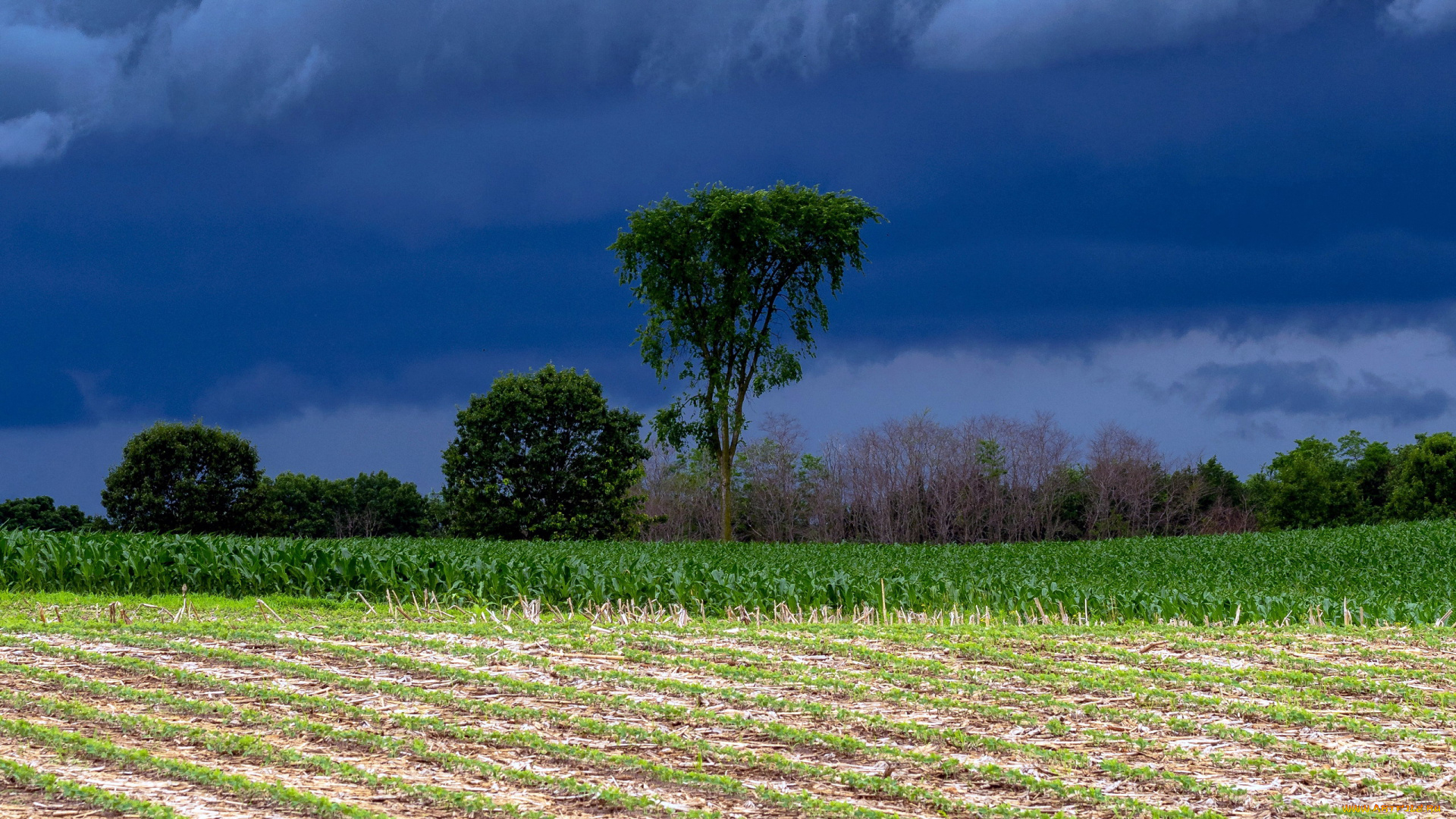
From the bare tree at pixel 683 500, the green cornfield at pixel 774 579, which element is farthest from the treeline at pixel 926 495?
the green cornfield at pixel 774 579

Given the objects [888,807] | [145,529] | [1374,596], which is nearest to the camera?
[888,807]

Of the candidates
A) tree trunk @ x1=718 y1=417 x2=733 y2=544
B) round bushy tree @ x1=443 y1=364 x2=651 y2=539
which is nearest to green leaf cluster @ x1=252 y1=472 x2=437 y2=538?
round bushy tree @ x1=443 y1=364 x2=651 y2=539

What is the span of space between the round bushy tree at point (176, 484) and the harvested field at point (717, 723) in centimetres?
2305

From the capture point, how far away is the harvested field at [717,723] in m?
4.30

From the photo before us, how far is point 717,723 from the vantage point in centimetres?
533

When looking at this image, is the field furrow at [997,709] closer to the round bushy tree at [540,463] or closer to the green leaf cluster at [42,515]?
the round bushy tree at [540,463]

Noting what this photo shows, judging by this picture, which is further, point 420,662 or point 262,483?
point 262,483

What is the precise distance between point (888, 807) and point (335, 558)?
11.0m

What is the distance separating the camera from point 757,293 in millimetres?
29531

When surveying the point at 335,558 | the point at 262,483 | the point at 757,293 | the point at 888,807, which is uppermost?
the point at 757,293

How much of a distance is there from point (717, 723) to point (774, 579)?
6765 millimetres

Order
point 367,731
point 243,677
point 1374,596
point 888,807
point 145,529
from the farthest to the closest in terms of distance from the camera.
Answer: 1. point 145,529
2. point 1374,596
3. point 243,677
4. point 367,731
5. point 888,807

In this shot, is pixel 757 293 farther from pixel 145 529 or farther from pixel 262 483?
pixel 145 529

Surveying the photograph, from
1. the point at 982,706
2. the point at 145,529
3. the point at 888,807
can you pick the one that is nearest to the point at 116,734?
the point at 888,807
